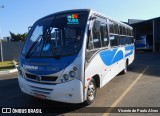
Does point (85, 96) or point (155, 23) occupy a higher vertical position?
point (155, 23)

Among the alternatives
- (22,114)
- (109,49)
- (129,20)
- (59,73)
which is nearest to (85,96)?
(59,73)

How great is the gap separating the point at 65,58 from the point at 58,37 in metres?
0.94

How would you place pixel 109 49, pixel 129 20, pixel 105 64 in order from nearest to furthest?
pixel 105 64, pixel 109 49, pixel 129 20

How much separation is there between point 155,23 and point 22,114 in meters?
33.2

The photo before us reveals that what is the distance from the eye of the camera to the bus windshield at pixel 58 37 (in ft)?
21.7

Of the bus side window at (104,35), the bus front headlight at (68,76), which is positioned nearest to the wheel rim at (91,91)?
the bus front headlight at (68,76)

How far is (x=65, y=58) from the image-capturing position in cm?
629

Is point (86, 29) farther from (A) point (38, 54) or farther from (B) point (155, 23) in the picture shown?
(B) point (155, 23)

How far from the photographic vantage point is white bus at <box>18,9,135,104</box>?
6.15m

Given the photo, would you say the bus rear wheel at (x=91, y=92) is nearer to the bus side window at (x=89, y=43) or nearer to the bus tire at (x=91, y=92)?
the bus tire at (x=91, y=92)

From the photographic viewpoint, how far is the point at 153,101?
726 cm

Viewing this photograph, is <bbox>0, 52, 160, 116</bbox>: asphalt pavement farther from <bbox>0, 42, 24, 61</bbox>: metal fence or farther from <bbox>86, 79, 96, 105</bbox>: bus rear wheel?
<bbox>0, 42, 24, 61</bbox>: metal fence

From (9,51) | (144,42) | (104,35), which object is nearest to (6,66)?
(9,51)

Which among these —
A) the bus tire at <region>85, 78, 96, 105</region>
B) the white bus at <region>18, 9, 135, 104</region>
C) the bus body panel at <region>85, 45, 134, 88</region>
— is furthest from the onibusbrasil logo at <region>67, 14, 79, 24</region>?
the bus tire at <region>85, 78, 96, 105</region>
